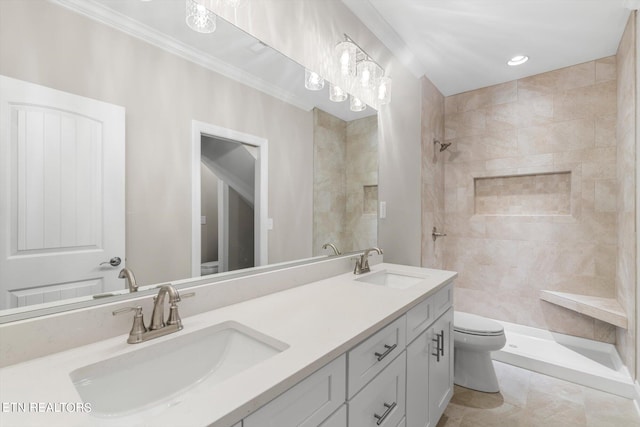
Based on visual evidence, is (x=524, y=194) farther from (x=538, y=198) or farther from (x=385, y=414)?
(x=385, y=414)

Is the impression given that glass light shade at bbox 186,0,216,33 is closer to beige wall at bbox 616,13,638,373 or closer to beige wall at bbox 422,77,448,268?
beige wall at bbox 422,77,448,268

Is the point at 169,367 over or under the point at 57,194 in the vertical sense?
under

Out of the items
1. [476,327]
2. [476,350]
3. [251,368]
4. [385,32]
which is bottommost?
[476,350]

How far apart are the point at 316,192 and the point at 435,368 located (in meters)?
1.13

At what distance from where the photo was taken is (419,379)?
130 cm

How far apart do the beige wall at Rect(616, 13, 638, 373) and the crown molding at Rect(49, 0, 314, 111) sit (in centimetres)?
231

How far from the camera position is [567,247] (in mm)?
2564

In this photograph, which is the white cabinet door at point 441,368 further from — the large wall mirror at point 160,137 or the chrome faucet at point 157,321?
the chrome faucet at point 157,321

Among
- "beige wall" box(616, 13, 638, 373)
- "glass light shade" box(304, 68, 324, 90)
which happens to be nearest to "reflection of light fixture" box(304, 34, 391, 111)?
"glass light shade" box(304, 68, 324, 90)

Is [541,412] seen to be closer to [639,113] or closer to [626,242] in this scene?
[626,242]

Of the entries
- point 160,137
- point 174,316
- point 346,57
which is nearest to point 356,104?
point 346,57

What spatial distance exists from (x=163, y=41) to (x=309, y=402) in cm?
119

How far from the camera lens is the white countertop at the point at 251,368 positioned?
0.50 metres

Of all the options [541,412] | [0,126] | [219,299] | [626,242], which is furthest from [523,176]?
[0,126]
